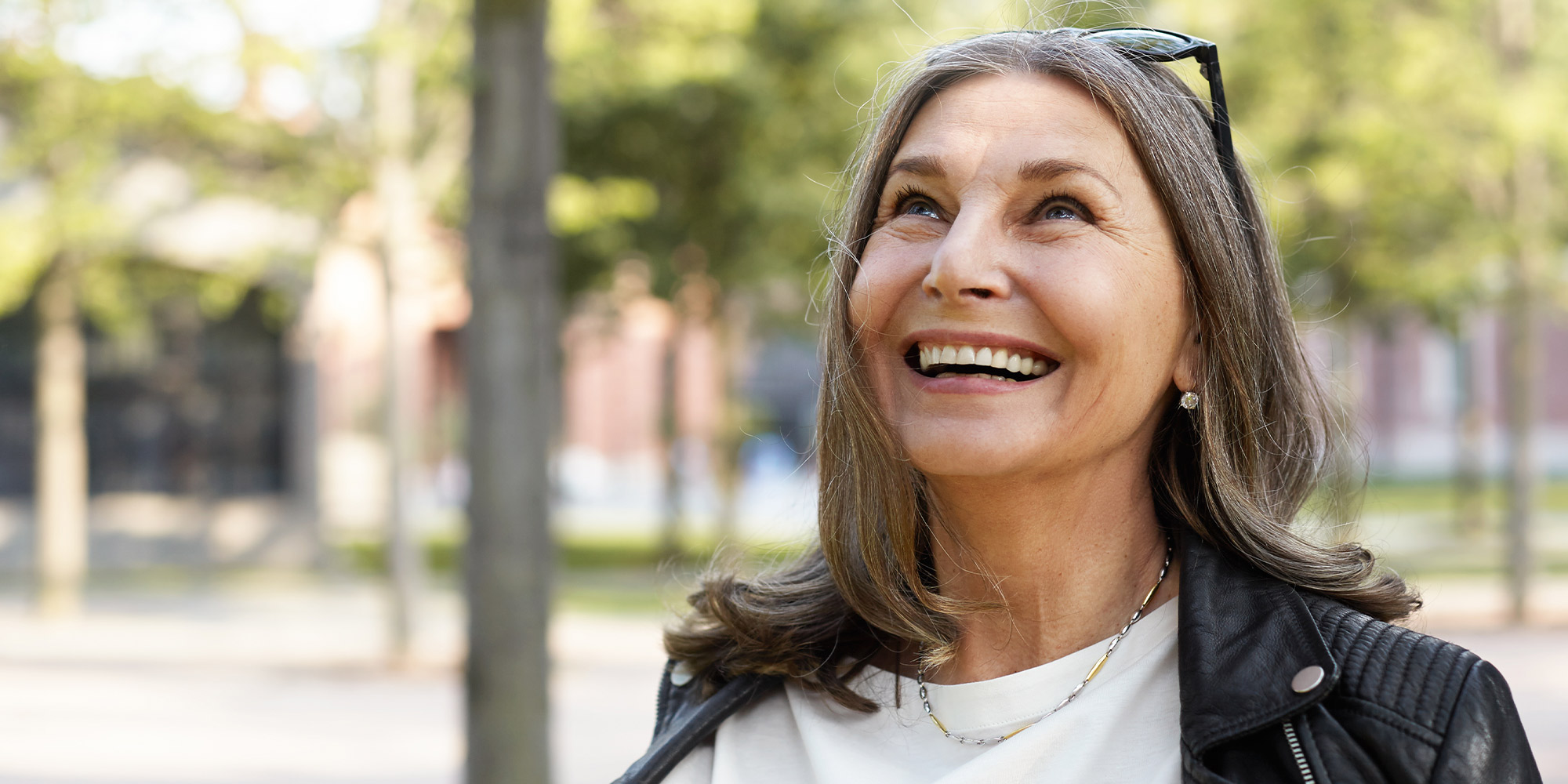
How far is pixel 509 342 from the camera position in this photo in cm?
468

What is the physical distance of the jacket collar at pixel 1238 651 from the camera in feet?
5.01

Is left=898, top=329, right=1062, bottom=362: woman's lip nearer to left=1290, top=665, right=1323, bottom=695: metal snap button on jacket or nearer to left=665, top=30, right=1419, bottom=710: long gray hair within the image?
left=665, top=30, right=1419, bottom=710: long gray hair

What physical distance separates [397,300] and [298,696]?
122 inches

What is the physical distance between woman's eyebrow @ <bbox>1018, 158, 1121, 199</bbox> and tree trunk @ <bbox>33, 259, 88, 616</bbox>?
1499 centimetres

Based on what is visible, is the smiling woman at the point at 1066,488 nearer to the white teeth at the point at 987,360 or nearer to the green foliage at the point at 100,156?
the white teeth at the point at 987,360

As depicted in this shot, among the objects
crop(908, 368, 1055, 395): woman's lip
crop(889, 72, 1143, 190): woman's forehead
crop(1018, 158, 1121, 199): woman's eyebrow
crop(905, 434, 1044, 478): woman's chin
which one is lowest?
crop(905, 434, 1044, 478): woman's chin

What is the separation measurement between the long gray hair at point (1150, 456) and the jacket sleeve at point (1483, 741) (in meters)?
0.23

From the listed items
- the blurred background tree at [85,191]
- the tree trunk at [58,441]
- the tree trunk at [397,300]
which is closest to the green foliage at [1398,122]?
the tree trunk at [397,300]

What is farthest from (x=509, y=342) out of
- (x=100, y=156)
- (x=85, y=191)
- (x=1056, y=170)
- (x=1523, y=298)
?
(x=85, y=191)

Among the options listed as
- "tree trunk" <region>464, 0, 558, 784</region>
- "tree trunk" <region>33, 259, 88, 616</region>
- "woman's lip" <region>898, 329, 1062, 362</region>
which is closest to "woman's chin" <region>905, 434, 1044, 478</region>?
"woman's lip" <region>898, 329, 1062, 362</region>

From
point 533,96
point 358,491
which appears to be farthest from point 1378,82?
point 358,491

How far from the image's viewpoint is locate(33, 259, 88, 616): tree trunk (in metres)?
14.7

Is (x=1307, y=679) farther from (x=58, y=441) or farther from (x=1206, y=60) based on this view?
(x=58, y=441)

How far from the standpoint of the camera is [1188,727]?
157 centimetres
